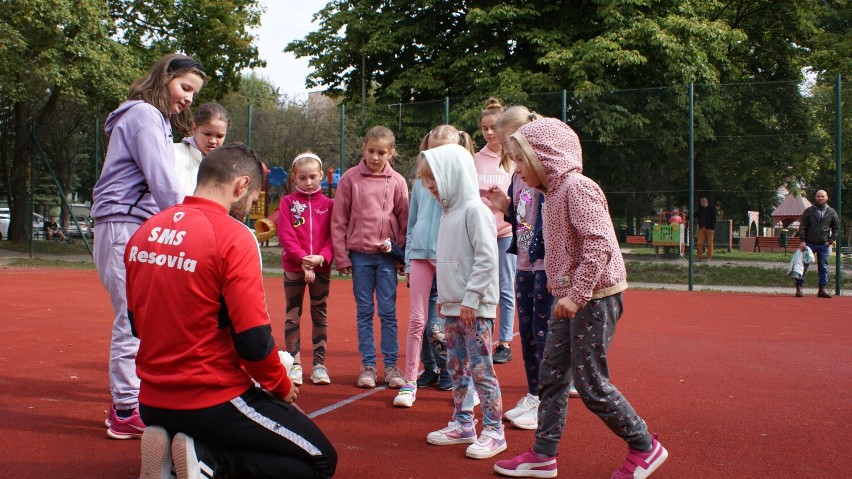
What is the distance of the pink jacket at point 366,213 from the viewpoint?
556 centimetres

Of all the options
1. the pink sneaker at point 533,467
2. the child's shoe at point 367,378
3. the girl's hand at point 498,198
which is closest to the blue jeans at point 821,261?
the child's shoe at point 367,378

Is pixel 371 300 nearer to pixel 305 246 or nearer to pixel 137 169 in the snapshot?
pixel 305 246

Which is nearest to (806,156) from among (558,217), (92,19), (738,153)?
(738,153)

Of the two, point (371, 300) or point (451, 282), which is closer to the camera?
point (451, 282)

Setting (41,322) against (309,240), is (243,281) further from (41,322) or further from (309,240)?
(41,322)

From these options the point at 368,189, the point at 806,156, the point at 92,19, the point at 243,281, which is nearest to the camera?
the point at 243,281

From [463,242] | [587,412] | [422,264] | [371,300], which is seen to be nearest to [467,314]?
[463,242]

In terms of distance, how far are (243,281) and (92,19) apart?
61.2ft

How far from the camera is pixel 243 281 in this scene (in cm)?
297

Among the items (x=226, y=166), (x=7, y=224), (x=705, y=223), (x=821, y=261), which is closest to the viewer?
(x=226, y=166)

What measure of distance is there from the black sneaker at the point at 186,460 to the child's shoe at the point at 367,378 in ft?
8.15

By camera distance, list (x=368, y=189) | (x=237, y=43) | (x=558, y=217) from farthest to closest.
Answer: (x=237, y=43)
(x=368, y=189)
(x=558, y=217)

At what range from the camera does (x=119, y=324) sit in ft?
13.5

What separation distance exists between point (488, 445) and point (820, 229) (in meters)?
10.7
